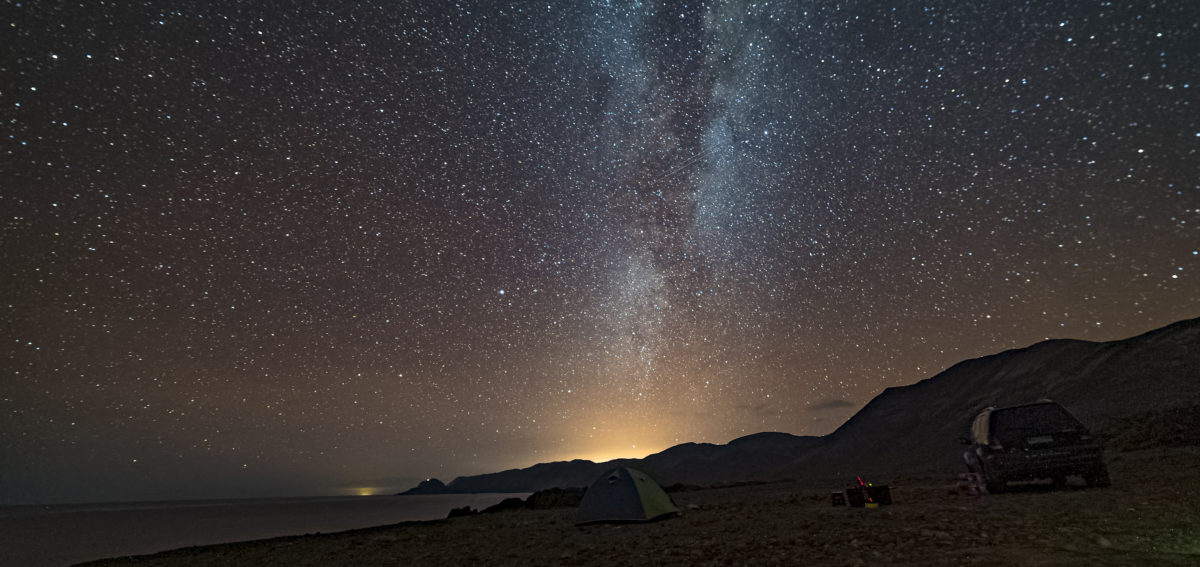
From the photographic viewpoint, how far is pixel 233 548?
18.9 metres

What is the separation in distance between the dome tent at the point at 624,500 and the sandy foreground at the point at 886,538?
0.54 metres

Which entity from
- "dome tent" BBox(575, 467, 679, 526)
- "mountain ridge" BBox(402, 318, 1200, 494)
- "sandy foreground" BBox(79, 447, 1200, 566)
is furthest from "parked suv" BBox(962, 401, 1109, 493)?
"mountain ridge" BBox(402, 318, 1200, 494)

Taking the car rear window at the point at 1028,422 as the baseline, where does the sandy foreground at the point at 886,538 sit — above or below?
below

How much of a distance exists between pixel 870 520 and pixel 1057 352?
429ft

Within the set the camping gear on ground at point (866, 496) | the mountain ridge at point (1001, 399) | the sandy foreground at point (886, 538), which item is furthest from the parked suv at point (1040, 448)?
the mountain ridge at point (1001, 399)

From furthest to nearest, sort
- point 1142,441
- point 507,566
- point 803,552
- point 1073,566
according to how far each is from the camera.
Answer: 1. point 1142,441
2. point 507,566
3. point 803,552
4. point 1073,566

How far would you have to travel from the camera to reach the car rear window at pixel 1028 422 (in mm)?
11547

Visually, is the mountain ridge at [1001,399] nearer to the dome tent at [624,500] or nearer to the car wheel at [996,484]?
the dome tent at [624,500]

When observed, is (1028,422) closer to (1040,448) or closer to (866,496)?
(1040,448)

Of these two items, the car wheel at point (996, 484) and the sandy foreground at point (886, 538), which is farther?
the car wheel at point (996, 484)

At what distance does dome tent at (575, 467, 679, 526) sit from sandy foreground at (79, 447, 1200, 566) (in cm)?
54

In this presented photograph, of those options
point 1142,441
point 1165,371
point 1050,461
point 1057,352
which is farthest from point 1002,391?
point 1050,461

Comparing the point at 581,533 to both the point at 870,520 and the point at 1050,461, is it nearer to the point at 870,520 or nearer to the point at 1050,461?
the point at 870,520

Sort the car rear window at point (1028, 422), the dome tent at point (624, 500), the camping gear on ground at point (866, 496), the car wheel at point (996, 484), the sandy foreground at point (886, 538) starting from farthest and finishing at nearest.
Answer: the dome tent at point (624, 500) → the camping gear on ground at point (866, 496) → the car wheel at point (996, 484) → the car rear window at point (1028, 422) → the sandy foreground at point (886, 538)
